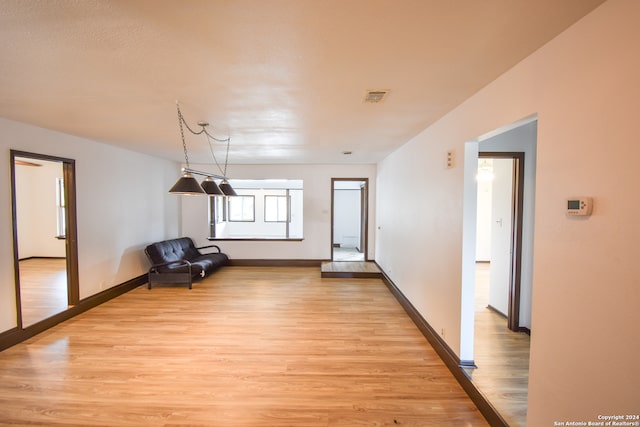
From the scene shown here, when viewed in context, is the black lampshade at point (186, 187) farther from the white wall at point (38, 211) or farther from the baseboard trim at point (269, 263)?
the white wall at point (38, 211)

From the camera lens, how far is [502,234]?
367 centimetres

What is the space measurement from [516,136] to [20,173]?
11376 mm

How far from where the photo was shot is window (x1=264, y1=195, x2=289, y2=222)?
35.9 ft

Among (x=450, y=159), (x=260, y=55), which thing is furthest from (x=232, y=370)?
(x=450, y=159)

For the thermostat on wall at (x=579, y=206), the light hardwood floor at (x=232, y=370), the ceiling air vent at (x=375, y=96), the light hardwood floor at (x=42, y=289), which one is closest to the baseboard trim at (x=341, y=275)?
the light hardwood floor at (x=232, y=370)

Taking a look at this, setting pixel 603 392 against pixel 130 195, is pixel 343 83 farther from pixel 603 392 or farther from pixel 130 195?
pixel 130 195

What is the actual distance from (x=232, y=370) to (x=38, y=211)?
8.73 meters

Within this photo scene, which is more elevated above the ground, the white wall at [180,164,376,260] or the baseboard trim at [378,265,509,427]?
the white wall at [180,164,376,260]

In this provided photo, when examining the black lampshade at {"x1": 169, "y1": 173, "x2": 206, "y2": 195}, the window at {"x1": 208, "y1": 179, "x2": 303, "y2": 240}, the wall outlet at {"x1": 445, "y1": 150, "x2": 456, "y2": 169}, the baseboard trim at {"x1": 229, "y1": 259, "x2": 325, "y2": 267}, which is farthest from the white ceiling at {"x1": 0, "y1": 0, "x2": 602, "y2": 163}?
the window at {"x1": 208, "y1": 179, "x2": 303, "y2": 240}

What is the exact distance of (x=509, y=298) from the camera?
343 cm

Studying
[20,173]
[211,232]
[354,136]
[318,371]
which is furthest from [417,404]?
[20,173]

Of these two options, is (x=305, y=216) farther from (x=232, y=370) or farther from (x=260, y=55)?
(x=260, y=55)

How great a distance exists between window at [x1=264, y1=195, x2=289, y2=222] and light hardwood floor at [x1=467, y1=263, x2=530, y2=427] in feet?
26.8

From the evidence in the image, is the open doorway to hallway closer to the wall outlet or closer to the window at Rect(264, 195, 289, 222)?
the wall outlet
